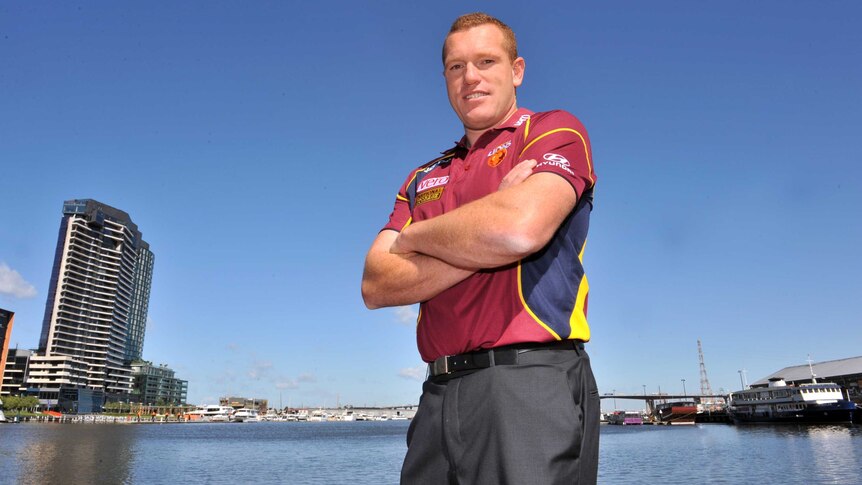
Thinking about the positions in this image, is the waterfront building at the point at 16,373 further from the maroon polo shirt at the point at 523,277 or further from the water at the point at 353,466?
the maroon polo shirt at the point at 523,277

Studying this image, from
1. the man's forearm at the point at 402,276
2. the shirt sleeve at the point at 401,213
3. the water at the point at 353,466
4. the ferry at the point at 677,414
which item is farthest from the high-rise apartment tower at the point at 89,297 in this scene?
the man's forearm at the point at 402,276

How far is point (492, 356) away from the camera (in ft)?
6.67

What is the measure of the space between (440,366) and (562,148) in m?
1.05

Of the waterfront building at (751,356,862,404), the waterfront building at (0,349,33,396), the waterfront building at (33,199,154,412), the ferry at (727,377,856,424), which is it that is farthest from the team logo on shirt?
the waterfront building at (0,349,33,396)

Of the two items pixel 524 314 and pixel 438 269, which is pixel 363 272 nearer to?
pixel 438 269

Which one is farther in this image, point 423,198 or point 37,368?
point 37,368

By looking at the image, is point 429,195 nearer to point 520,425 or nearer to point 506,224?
point 506,224

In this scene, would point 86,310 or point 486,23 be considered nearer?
point 486,23

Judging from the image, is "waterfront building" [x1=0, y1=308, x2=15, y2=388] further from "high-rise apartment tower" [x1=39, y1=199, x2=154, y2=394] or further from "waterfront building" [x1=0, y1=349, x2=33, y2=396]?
"waterfront building" [x1=0, y1=349, x2=33, y2=396]

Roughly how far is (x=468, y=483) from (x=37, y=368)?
202413 millimetres

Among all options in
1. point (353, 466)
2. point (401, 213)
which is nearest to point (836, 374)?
point (353, 466)

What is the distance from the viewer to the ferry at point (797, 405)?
76.1 m

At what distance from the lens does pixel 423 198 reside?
105 inches

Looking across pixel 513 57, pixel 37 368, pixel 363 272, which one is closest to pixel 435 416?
pixel 363 272
